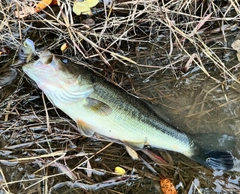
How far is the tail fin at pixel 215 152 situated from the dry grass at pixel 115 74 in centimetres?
14

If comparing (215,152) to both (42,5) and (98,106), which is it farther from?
(42,5)

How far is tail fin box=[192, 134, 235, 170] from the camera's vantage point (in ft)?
10.4

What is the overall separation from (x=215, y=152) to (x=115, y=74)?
1.04 meters

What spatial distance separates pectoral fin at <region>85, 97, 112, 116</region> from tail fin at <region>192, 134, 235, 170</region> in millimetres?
799

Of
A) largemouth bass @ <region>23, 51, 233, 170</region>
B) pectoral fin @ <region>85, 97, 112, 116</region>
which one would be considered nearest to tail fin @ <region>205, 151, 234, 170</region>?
largemouth bass @ <region>23, 51, 233, 170</region>

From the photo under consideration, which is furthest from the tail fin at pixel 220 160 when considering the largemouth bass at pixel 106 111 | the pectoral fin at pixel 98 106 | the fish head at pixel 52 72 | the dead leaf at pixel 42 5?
the dead leaf at pixel 42 5

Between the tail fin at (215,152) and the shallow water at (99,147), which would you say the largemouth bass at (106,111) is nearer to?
the tail fin at (215,152)

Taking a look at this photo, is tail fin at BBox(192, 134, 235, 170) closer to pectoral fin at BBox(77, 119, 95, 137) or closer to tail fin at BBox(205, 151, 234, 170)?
tail fin at BBox(205, 151, 234, 170)

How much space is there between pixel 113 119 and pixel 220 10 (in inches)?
54.6

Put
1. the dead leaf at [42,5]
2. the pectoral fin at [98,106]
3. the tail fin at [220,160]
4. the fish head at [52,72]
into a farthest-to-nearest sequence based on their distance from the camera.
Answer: the dead leaf at [42,5] < the tail fin at [220,160] < the pectoral fin at [98,106] < the fish head at [52,72]

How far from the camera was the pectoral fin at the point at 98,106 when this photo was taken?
9.59 ft

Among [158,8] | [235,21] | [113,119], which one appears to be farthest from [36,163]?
[235,21]

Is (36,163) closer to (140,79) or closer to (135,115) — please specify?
(135,115)

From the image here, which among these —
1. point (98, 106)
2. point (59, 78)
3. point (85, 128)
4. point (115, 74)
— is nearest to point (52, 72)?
point (59, 78)
